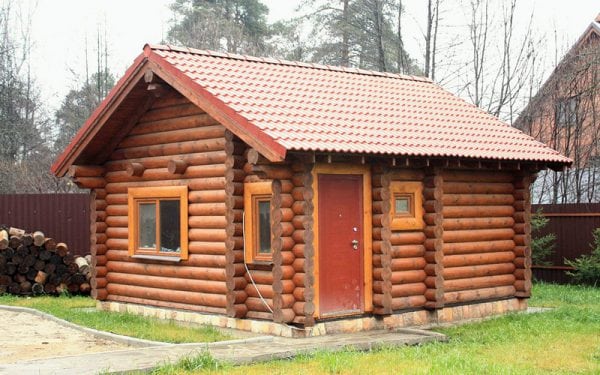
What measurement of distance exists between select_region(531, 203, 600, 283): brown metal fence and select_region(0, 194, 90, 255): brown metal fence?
442 inches

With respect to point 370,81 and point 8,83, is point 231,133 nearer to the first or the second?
point 370,81

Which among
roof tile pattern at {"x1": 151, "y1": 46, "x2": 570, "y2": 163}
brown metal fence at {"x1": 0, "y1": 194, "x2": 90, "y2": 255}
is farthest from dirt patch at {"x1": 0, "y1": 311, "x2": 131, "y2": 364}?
brown metal fence at {"x1": 0, "y1": 194, "x2": 90, "y2": 255}

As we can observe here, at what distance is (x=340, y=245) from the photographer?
14.5m

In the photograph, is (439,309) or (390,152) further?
(439,309)

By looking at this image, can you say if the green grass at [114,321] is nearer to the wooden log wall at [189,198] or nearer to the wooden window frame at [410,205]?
the wooden log wall at [189,198]

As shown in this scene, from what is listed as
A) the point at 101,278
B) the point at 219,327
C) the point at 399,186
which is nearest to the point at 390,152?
the point at 399,186

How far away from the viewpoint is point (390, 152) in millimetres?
14148

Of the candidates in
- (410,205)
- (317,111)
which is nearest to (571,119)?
(410,205)

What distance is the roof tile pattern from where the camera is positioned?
46.4ft

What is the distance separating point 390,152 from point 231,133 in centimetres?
242

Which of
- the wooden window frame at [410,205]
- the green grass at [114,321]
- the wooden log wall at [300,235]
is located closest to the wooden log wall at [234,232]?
the green grass at [114,321]

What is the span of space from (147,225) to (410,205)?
15.6ft

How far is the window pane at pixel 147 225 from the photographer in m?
17.0

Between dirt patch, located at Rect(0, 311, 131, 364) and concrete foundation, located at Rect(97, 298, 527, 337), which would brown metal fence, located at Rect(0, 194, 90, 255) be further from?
dirt patch, located at Rect(0, 311, 131, 364)
